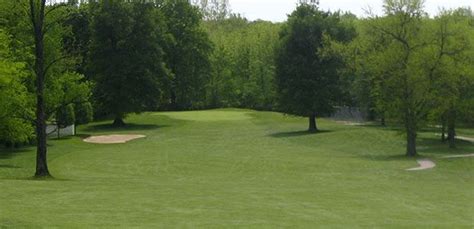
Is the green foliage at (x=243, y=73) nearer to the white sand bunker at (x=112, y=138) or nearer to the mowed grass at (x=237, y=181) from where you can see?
the mowed grass at (x=237, y=181)

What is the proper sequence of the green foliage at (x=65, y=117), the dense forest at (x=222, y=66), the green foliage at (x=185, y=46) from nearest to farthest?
the dense forest at (x=222, y=66) < the green foliage at (x=65, y=117) < the green foliage at (x=185, y=46)

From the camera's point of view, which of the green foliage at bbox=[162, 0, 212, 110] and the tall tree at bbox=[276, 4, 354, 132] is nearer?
the tall tree at bbox=[276, 4, 354, 132]

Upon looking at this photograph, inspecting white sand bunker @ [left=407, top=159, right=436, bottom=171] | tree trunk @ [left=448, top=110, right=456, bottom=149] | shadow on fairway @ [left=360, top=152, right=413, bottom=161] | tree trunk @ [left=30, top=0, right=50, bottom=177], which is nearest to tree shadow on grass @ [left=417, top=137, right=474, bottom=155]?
tree trunk @ [left=448, top=110, right=456, bottom=149]

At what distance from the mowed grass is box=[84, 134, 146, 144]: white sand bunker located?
6.79 ft

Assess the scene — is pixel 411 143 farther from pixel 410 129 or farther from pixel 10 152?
pixel 10 152

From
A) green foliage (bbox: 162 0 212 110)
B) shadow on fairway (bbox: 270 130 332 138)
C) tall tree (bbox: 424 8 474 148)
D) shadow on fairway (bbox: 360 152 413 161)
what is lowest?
shadow on fairway (bbox: 360 152 413 161)

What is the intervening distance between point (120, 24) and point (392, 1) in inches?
1254

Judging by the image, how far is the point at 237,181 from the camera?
25734 millimetres

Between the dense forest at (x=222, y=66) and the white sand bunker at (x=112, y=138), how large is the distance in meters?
2.61

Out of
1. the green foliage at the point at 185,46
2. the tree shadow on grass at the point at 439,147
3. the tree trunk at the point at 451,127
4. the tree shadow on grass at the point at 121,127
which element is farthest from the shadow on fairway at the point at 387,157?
the green foliage at the point at 185,46

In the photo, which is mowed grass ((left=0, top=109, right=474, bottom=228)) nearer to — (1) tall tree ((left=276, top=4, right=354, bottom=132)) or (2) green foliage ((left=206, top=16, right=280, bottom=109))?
(1) tall tree ((left=276, top=4, right=354, bottom=132))

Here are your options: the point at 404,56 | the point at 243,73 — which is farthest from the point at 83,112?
the point at 243,73

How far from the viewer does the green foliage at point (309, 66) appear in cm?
5688

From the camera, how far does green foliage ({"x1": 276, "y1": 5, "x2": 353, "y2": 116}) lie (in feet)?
187
